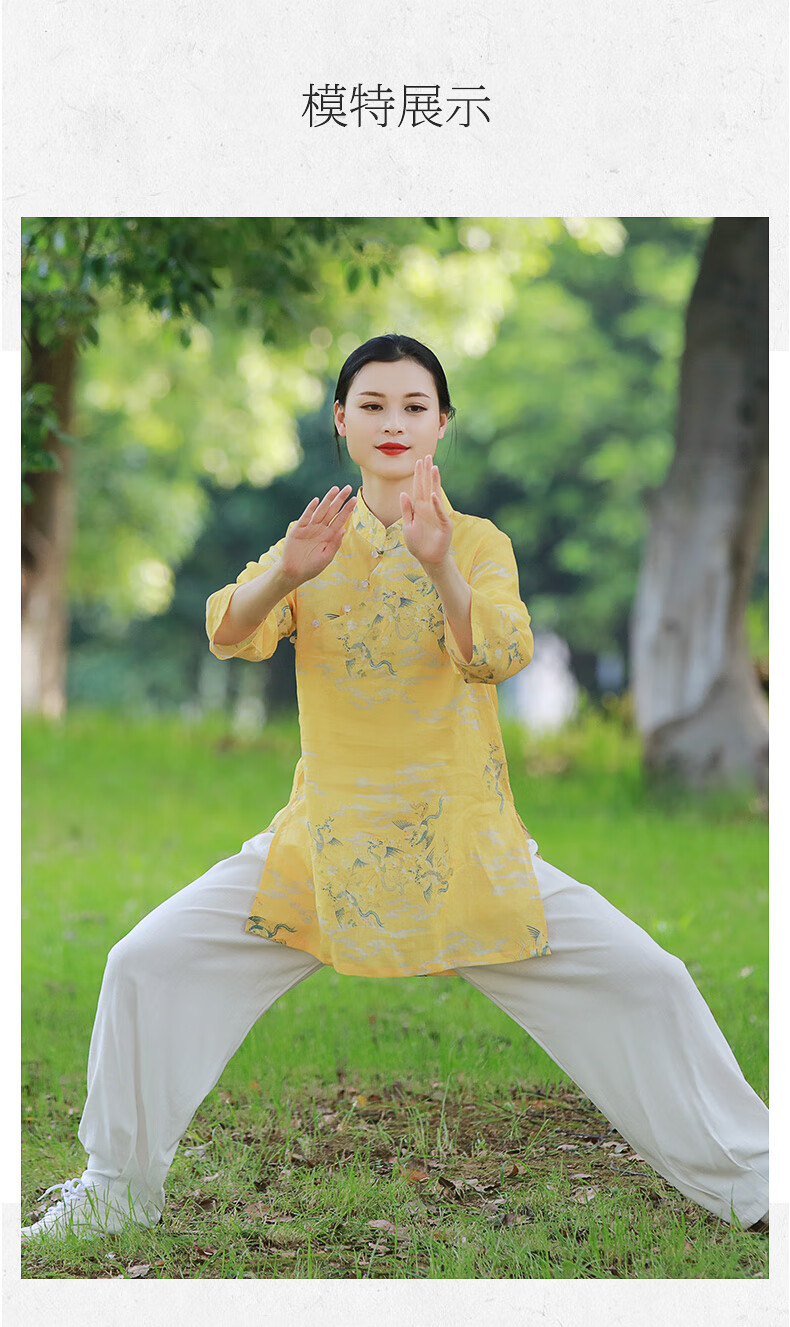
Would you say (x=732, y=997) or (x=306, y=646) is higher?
(x=306, y=646)

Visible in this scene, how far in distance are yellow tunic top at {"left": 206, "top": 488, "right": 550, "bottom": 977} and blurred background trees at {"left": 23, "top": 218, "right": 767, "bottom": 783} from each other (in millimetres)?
389

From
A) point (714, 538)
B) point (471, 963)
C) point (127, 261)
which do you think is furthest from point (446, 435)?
point (471, 963)

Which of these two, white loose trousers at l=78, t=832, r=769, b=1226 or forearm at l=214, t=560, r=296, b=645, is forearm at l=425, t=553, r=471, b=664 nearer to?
forearm at l=214, t=560, r=296, b=645

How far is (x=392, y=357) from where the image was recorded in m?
3.31

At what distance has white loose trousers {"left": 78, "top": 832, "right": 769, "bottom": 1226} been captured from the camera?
332 cm

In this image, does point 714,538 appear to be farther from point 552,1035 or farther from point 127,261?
point 552,1035

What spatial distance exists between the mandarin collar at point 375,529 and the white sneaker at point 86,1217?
172cm

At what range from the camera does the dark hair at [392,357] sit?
131 inches

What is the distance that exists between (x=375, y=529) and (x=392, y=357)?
0.41 metres

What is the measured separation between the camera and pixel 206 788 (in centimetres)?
1013

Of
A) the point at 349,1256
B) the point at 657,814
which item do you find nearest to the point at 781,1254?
the point at 349,1256

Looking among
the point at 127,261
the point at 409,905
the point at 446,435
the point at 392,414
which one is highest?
the point at 446,435
